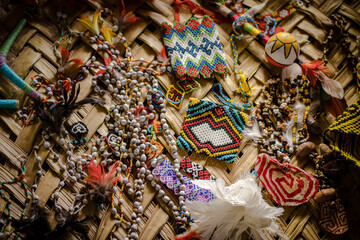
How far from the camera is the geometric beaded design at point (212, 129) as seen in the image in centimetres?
105

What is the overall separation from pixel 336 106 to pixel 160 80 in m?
0.68

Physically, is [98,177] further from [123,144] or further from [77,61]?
[77,61]

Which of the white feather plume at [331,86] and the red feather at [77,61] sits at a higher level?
the white feather plume at [331,86]

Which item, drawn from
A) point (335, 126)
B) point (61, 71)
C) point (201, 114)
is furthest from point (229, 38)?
point (61, 71)

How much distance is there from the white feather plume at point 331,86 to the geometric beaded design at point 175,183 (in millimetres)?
589

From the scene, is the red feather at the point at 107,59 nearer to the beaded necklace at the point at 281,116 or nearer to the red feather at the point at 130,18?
Result: the red feather at the point at 130,18

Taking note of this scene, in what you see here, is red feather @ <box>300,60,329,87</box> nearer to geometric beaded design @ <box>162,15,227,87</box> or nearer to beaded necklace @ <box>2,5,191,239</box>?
geometric beaded design @ <box>162,15,227,87</box>

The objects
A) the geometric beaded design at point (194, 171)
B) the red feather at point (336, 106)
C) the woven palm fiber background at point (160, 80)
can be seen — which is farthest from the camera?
the red feather at point (336, 106)

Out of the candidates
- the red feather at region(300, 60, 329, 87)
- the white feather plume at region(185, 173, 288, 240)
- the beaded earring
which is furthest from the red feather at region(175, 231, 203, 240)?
the red feather at region(300, 60, 329, 87)

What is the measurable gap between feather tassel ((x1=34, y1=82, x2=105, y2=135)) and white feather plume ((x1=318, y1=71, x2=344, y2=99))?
888mm

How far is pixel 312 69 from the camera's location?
3.81ft

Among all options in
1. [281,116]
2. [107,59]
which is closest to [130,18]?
[107,59]

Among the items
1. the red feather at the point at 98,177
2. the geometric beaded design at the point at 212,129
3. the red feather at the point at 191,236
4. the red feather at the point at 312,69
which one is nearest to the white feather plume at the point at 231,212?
the red feather at the point at 191,236

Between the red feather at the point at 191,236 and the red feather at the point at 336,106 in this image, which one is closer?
the red feather at the point at 191,236
